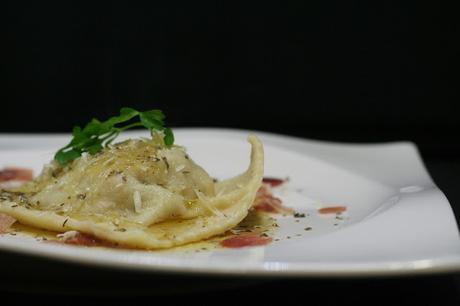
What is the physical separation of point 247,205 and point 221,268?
1058 millimetres

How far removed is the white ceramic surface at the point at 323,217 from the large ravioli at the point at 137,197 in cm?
22

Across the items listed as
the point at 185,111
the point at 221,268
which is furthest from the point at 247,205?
the point at 185,111

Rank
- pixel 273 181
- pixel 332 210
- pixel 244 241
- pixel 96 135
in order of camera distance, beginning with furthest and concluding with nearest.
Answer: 1. pixel 273 181
2. pixel 332 210
3. pixel 96 135
4. pixel 244 241

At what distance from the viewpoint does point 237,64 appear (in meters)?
7.72

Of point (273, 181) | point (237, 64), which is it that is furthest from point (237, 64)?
point (273, 181)

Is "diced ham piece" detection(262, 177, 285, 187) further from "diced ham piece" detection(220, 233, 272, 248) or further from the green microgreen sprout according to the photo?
"diced ham piece" detection(220, 233, 272, 248)

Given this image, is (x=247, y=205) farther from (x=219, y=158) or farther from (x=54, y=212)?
(x=219, y=158)

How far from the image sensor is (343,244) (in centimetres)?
257

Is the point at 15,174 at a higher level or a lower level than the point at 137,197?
higher

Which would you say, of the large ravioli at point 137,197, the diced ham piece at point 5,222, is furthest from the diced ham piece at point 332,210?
the diced ham piece at point 5,222

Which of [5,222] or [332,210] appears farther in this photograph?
[332,210]

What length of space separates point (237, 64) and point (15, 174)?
3.78 metres

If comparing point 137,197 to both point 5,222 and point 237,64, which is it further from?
point 237,64

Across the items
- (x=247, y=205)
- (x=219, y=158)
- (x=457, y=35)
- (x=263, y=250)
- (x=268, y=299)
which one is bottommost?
(x=268, y=299)
